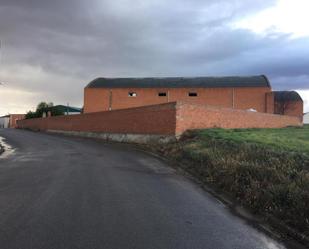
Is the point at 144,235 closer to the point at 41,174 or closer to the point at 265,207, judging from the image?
the point at 265,207

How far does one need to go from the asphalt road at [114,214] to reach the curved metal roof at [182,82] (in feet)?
138

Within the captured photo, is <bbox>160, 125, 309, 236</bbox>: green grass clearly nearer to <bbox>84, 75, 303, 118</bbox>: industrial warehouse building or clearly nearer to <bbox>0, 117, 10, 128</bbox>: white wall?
<bbox>84, 75, 303, 118</bbox>: industrial warehouse building

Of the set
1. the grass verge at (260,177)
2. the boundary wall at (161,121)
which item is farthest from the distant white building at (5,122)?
the grass verge at (260,177)

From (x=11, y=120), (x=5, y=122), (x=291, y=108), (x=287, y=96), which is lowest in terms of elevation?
(x=5, y=122)

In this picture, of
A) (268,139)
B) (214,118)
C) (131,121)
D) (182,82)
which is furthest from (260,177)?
(182,82)

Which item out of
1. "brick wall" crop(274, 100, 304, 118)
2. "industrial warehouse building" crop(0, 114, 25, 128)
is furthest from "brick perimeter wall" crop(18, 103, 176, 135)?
"industrial warehouse building" crop(0, 114, 25, 128)

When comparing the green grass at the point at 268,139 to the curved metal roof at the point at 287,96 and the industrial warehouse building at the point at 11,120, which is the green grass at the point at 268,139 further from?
the industrial warehouse building at the point at 11,120

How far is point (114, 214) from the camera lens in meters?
7.68

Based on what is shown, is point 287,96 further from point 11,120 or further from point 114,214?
point 11,120

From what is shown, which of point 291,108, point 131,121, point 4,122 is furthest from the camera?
point 4,122

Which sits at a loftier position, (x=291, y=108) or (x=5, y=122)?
(x=291, y=108)

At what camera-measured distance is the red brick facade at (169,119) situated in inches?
966

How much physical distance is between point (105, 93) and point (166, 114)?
3259cm

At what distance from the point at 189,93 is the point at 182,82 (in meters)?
2.43
